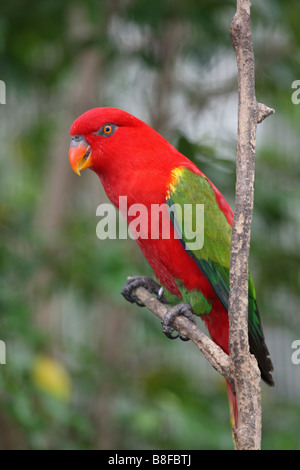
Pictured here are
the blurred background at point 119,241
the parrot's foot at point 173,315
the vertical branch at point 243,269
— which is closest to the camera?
the vertical branch at point 243,269

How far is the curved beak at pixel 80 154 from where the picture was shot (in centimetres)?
104

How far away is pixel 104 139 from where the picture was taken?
1.04 meters

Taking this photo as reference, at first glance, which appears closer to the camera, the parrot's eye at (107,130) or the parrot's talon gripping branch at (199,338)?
the parrot's talon gripping branch at (199,338)

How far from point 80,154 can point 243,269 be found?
15.4 inches

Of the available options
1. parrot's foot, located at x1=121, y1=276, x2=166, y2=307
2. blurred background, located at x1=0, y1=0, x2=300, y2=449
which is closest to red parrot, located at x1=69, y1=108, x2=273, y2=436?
parrot's foot, located at x1=121, y1=276, x2=166, y2=307

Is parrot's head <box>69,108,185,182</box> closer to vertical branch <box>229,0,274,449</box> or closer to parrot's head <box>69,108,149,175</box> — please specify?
parrot's head <box>69,108,149,175</box>

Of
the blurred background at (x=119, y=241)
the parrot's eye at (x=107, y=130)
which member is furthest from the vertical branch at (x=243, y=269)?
the blurred background at (x=119, y=241)

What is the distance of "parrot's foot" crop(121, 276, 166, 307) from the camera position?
121 centimetres

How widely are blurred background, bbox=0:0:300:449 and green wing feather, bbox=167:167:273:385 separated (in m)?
0.46

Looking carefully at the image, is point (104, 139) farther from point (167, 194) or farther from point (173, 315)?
point (173, 315)

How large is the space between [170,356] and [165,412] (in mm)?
997

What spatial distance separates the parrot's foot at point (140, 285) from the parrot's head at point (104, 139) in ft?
0.88

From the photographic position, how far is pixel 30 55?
86.0 inches

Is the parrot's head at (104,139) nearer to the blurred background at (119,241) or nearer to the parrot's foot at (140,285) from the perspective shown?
the parrot's foot at (140,285)
